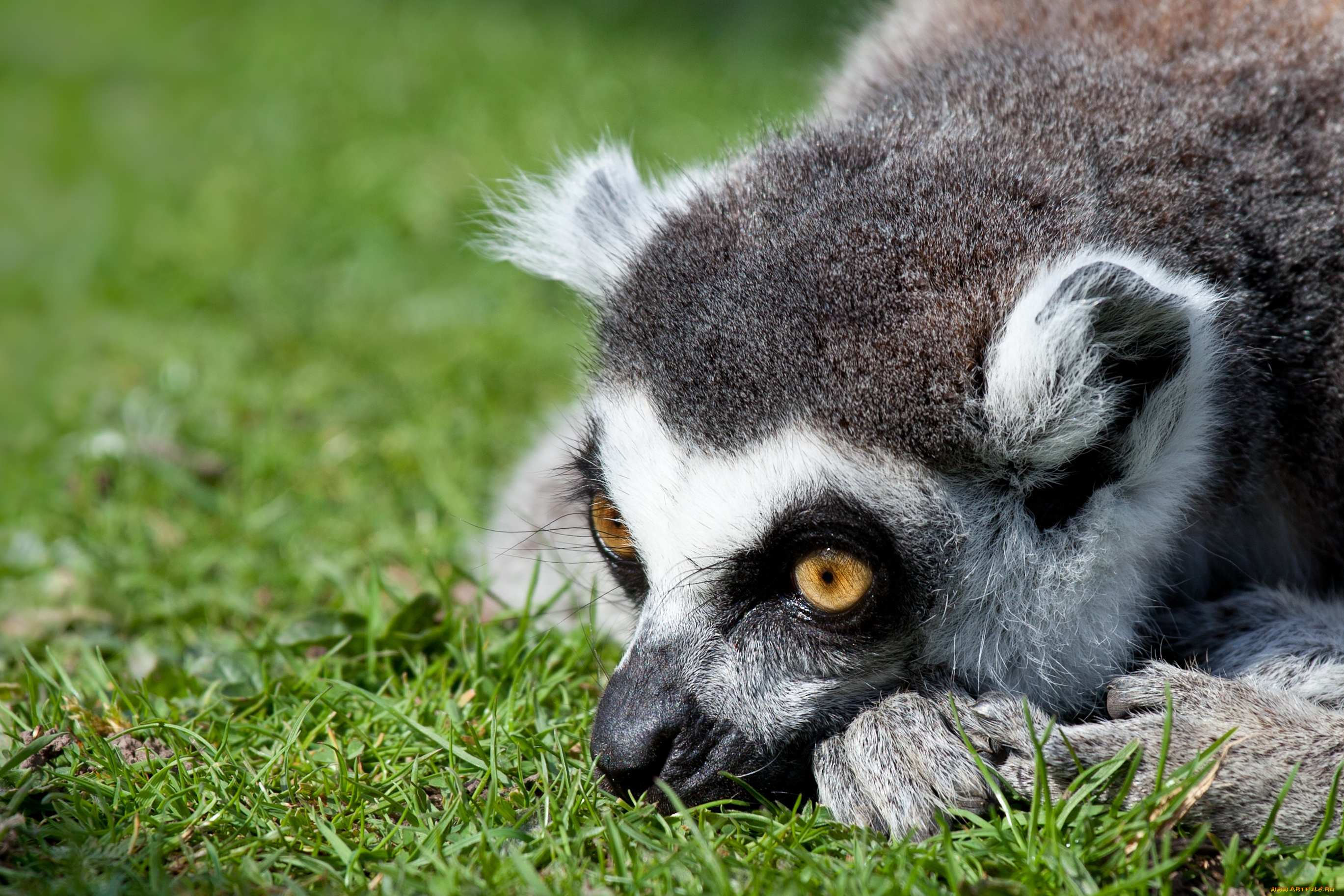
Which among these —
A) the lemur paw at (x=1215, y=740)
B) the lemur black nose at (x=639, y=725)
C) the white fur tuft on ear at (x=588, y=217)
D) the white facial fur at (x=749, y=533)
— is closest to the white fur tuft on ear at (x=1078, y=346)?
the white facial fur at (x=749, y=533)

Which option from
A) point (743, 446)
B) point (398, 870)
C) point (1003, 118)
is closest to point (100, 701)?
point (398, 870)

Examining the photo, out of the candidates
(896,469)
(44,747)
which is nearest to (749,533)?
(896,469)

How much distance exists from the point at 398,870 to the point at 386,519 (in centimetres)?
230

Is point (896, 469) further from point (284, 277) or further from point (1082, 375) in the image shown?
point (284, 277)

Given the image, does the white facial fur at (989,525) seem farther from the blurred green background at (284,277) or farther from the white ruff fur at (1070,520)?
the blurred green background at (284,277)

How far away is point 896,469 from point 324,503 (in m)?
2.74

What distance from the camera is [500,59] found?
33.2 feet

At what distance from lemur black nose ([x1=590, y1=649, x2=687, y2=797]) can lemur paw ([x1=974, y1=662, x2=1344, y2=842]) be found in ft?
2.25

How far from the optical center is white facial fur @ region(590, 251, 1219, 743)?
2479mm

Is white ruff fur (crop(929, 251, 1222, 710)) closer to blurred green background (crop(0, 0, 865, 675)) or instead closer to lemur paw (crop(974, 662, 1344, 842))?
lemur paw (crop(974, 662, 1344, 842))

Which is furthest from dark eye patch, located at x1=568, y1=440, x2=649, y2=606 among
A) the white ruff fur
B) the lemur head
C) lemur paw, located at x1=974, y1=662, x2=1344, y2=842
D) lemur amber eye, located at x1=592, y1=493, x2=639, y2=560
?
lemur paw, located at x1=974, y1=662, x2=1344, y2=842

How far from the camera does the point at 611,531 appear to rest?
3.00 metres

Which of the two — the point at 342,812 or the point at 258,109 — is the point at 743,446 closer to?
the point at 342,812

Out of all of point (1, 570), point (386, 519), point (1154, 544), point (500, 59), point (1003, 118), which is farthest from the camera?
point (500, 59)
